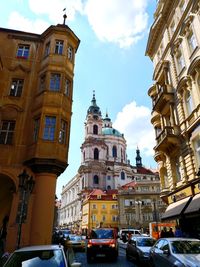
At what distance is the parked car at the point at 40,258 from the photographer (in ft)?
20.0

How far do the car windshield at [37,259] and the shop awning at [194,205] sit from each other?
9.83 m

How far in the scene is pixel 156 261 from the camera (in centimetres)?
999

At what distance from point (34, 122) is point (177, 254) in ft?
44.6

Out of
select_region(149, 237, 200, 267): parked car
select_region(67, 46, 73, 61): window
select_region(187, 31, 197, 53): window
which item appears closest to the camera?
select_region(149, 237, 200, 267): parked car

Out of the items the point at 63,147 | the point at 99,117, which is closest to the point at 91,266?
the point at 63,147

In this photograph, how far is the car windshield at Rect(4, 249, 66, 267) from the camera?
6.09 metres

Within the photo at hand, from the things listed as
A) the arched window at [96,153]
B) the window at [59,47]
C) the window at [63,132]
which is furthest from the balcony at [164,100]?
the arched window at [96,153]

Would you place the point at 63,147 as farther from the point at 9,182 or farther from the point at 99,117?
the point at 99,117

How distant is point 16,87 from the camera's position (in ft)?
64.5

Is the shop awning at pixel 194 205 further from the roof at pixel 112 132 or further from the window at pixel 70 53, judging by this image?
Result: the roof at pixel 112 132

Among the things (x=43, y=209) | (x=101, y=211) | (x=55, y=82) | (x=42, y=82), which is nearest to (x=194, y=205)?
(x=43, y=209)

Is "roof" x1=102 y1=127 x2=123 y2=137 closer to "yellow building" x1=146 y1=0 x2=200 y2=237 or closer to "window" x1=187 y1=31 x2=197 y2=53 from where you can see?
"yellow building" x1=146 y1=0 x2=200 y2=237

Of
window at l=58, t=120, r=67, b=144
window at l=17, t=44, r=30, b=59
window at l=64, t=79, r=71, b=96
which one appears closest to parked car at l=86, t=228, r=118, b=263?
window at l=58, t=120, r=67, b=144

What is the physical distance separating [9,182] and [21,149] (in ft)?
8.96
